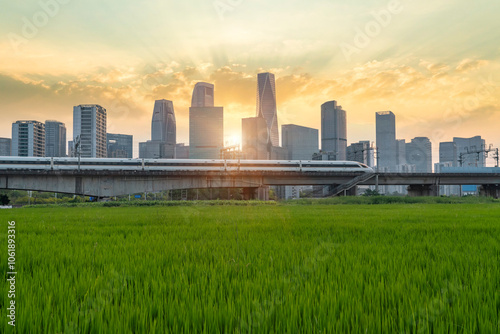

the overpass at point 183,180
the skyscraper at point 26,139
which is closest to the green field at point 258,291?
the overpass at point 183,180

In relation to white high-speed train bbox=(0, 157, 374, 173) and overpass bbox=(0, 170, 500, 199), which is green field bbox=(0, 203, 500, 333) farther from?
Result: white high-speed train bbox=(0, 157, 374, 173)

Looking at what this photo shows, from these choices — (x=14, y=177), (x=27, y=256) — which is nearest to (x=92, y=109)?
(x=14, y=177)

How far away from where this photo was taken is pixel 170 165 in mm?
58812

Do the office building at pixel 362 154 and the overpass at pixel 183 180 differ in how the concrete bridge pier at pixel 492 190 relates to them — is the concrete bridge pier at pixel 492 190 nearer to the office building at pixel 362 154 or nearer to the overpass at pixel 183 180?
the overpass at pixel 183 180

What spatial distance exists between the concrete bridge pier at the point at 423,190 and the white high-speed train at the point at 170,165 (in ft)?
55.0

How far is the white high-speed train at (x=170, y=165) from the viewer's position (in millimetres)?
51469

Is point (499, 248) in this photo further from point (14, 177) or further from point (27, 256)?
point (14, 177)

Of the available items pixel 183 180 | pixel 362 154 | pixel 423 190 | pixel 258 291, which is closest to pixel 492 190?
pixel 423 190

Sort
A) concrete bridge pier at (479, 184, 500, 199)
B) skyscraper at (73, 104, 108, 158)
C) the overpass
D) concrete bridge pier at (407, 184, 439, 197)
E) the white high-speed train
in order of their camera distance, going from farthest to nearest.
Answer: skyscraper at (73, 104, 108, 158) → concrete bridge pier at (479, 184, 500, 199) → concrete bridge pier at (407, 184, 439, 197) → the white high-speed train → the overpass

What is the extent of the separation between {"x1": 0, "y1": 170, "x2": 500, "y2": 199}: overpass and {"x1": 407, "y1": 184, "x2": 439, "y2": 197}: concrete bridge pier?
0.68 ft

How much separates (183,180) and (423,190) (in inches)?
2241

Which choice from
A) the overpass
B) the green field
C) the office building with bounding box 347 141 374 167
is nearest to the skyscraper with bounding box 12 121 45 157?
the overpass

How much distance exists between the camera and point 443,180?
7306 cm

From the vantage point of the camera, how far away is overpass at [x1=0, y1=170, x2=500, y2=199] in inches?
1946
